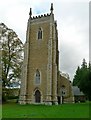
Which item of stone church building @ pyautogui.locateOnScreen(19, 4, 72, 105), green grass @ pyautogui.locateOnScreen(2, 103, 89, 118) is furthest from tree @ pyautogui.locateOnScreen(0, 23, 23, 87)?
green grass @ pyautogui.locateOnScreen(2, 103, 89, 118)

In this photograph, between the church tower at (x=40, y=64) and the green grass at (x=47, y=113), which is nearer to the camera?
the green grass at (x=47, y=113)

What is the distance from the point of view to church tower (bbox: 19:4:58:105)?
132 ft

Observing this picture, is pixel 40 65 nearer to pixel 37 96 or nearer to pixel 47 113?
pixel 37 96

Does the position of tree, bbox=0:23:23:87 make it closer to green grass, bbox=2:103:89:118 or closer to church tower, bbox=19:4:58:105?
church tower, bbox=19:4:58:105

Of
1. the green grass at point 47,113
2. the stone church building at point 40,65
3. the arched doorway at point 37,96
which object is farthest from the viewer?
the arched doorway at point 37,96

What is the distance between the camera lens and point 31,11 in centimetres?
4781

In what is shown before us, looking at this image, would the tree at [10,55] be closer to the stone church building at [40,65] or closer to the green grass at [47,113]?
the stone church building at [40,65]

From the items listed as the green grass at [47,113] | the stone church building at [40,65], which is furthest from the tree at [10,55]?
the green grass at [47,113]

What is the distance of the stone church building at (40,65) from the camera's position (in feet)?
132

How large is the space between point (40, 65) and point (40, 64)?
195 mm

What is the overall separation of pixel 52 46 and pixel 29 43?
508 centimetres

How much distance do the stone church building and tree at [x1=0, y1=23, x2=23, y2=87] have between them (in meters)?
1.22

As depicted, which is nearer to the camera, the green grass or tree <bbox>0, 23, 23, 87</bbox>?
the green grass

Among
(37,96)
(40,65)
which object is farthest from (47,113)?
(40,65)
